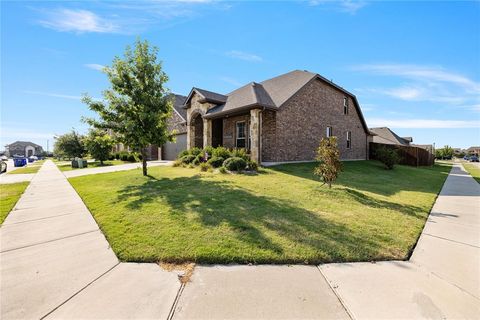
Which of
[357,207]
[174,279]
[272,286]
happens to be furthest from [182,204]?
[357,207]

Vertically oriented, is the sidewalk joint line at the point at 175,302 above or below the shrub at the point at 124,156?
below

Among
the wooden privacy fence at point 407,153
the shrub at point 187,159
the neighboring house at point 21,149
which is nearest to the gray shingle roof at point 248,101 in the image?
the shrub at point 187,159

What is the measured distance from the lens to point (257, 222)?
4879mm

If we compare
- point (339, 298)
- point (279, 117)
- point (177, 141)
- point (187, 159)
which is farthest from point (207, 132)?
point (339, 298)

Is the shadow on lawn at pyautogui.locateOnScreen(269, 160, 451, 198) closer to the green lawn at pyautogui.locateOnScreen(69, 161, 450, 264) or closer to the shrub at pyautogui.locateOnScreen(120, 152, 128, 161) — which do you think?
the green lawn at pyautogui.locateOnScreen(69, 161, 450, 264)

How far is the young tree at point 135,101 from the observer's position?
10180 millimetres

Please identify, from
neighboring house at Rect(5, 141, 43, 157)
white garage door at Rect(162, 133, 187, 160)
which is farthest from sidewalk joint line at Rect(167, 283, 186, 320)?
neighboring house at Rect(5, 141, 43, 157)

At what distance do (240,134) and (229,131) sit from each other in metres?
1.14

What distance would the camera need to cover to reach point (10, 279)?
9.75 ft

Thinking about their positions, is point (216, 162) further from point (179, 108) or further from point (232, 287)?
point (179, 108)

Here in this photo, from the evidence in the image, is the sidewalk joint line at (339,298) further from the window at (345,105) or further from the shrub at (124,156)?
the shrub at (124,156)

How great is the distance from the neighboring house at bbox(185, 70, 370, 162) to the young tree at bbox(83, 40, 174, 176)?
17.8ft

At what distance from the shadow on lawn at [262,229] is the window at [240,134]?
913 cm

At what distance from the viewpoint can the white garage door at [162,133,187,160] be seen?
74.8ft
